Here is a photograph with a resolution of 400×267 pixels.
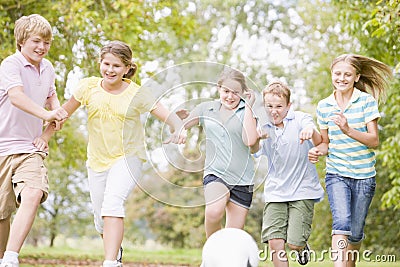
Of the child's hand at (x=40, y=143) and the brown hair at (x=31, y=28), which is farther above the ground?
the brown hair at (x=31, y=28)

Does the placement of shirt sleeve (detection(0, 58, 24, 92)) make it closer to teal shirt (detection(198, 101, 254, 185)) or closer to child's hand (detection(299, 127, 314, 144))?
teal shirt (detection(198, 101, 254, 185))

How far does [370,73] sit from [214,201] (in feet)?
5.35

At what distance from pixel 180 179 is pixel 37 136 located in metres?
1.11

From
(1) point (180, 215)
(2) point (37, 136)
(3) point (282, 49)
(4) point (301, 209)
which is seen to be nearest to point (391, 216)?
(1) point (180, 215)

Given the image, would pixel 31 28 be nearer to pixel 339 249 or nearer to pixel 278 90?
pixel 278 90

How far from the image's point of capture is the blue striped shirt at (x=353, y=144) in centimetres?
520

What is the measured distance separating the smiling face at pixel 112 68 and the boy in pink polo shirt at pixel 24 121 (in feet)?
1.42

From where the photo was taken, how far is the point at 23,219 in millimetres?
4715

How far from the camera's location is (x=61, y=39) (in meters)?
10.7

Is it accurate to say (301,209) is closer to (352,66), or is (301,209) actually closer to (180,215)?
(352,66)

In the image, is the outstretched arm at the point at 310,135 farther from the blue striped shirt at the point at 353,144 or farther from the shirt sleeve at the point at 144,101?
the shirt sleeve at the point at 144,101

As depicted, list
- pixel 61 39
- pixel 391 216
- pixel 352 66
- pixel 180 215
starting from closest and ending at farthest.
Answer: pixel 352 66 < pixel 61 39 < pixel 391 216 < pixel 180 215

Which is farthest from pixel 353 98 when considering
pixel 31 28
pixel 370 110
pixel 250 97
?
pixel 31 28

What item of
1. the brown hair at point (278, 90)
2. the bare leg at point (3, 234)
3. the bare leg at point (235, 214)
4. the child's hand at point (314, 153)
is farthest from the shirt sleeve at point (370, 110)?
the bare leg at point (3, 234)
